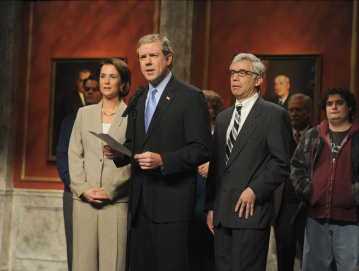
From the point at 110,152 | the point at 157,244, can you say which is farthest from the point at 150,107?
the point at 157,244

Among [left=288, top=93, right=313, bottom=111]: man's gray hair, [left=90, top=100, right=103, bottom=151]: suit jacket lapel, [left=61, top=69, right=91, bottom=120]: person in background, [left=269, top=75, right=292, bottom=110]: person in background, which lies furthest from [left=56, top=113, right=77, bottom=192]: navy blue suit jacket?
[left=288, top=93, right=313, bottom=111]: man's gray hair

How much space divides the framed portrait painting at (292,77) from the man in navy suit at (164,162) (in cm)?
242

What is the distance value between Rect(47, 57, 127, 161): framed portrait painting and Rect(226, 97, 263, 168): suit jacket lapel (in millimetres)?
3115

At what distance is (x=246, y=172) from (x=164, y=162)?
54cm

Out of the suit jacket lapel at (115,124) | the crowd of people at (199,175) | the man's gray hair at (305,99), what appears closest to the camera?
the crowd of people at (199,175)

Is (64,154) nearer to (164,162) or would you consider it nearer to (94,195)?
(94,195)

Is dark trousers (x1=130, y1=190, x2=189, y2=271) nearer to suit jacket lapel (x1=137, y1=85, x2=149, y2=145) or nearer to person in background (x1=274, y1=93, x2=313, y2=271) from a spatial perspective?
suit jacket lapel (x1=137, y1=85, x2=149, y2=145)

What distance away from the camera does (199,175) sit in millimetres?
3555

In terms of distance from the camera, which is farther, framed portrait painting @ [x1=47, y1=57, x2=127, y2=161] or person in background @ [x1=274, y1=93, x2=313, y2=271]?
framed portrait painting @ [x1=47, y1=57, x2=127, y2=161]

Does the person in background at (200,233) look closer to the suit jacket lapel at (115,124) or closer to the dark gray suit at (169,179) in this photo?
the suit jacket lapel at (115,124)

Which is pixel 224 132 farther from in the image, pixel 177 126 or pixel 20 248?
pixel 20 248

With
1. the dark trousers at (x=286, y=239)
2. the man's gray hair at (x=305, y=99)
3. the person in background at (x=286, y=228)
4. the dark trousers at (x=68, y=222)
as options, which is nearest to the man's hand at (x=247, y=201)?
the person in background at (x=286, y=228)

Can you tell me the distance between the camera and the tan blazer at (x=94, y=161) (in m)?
2.95

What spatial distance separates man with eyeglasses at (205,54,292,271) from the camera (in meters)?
2.50
